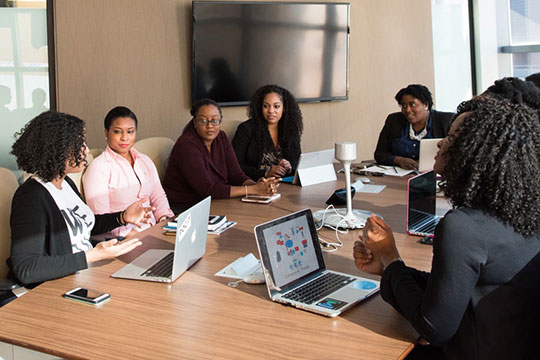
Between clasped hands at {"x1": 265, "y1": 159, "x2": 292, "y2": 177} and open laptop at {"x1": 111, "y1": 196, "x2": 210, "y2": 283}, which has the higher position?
clasped hands at {"x1": 265, "y1": 159, "x2": 292, "y2": 177}

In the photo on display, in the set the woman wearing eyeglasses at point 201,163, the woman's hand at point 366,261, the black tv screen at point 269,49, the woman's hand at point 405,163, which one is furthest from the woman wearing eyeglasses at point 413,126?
the woman's hand at point 366,261

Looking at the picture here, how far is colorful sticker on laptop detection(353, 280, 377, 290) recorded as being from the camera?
171cm

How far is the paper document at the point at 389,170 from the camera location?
3.60 meters

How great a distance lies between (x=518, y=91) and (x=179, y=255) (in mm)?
1510

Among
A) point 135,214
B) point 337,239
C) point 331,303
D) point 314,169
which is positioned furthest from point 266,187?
point 331,303

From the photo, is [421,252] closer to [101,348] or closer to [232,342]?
[232,342]

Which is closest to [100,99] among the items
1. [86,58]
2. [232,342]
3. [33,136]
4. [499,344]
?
[86,58]

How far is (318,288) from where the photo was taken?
67.4 inches

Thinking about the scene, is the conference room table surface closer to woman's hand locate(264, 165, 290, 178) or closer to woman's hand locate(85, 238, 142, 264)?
woman's hand locate(85, 238, 142, 264)

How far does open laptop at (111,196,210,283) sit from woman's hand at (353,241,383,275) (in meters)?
0.54

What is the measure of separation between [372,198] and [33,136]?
163cm

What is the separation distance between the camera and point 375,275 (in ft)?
5.97

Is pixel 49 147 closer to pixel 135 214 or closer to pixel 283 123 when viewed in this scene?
pixel 135 214

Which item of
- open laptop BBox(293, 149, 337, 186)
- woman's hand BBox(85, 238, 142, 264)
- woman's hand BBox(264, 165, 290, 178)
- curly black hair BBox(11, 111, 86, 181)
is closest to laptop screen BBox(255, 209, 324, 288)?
woman's hand BBox(85, 238, 142, 264)
